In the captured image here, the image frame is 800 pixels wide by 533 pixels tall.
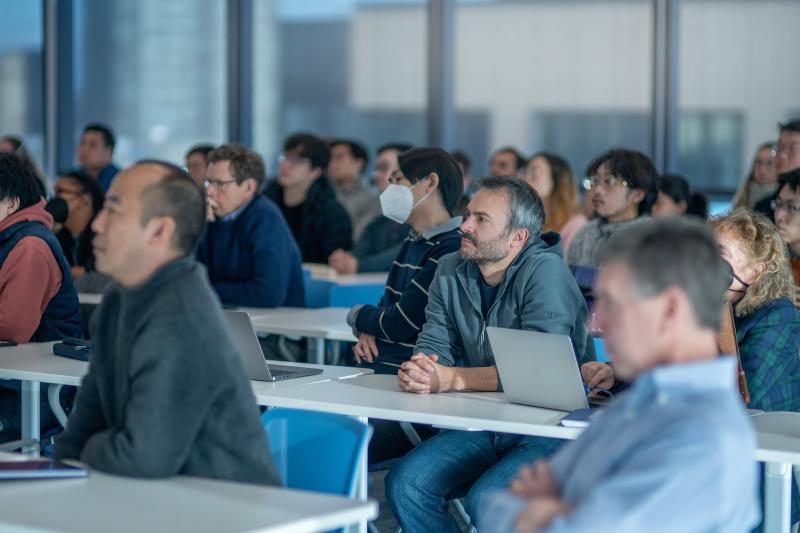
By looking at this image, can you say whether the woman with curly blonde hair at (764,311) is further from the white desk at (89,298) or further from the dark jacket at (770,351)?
the white desk at (89,298)

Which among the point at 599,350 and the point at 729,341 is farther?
the point at 599,350

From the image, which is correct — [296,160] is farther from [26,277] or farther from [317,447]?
[317,447]

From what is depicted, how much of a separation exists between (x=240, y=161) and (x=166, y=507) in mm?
3293

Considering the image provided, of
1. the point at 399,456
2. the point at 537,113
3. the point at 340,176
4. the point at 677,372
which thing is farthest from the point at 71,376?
the point at 537,113

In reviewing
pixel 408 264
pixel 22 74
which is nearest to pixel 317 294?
pixel 408 264

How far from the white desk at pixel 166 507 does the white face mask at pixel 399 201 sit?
2125 millimetres

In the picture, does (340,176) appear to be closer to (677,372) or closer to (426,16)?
(426,16)

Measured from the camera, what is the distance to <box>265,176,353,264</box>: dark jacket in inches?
267

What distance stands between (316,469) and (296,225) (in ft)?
14.5

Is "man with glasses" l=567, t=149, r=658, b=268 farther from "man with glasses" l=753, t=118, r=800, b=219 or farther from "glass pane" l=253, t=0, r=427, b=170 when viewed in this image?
"glass pane" l=253, t=0, r=427, b=170

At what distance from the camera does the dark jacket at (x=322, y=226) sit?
6.77 m

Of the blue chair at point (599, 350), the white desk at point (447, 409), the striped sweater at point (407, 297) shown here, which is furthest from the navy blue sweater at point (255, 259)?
the blue chair at point (599, 350)

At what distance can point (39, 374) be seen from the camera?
3455mm

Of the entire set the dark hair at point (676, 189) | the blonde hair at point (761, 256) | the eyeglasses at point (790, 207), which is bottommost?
the blonde hair at point (761, 256)
